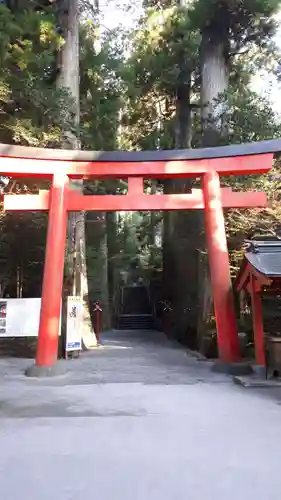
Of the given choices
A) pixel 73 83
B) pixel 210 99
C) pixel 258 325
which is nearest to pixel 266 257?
pixel 258 325

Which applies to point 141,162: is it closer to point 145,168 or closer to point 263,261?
point 145,168

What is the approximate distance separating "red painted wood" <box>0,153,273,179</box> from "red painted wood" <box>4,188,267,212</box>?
32 cm

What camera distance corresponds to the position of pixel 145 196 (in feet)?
31.9

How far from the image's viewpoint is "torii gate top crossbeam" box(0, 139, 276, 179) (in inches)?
365

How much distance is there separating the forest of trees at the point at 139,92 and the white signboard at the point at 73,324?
5.10 ft

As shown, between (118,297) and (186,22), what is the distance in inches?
646

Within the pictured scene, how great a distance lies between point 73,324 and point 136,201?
2.78 metres

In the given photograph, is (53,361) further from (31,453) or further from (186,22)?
(186,22)

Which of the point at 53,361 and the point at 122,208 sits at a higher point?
the point at 122,208

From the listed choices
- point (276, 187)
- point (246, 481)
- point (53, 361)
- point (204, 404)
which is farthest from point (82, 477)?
point (276, 187)

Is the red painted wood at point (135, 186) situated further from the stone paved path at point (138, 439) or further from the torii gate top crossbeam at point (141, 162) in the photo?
the stone paved path at point (138, 439)

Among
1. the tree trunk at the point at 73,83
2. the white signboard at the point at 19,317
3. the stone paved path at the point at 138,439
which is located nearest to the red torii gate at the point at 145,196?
the white signboard at the point at 19,317

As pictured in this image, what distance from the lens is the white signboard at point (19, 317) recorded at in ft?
31.5

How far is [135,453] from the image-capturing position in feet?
13.6
